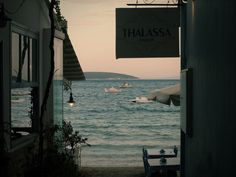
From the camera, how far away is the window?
279 inches

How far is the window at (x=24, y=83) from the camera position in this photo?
709 cm

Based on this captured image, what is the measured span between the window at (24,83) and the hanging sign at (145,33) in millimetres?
1553

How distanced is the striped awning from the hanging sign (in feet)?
11.9

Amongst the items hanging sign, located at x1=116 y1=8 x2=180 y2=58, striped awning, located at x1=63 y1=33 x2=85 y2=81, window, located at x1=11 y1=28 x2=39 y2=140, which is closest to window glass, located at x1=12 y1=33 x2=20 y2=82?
window, located at x1=11 y1=28 x2=39 y2=140

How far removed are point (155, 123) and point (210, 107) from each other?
1635 inches

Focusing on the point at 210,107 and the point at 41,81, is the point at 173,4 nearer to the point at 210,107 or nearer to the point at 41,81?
the point at 41,81

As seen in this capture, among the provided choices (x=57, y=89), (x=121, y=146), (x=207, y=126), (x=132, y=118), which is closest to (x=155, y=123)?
(x=132, y=118)

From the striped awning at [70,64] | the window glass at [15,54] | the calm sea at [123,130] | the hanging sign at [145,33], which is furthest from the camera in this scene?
the calm sea at [123,130]

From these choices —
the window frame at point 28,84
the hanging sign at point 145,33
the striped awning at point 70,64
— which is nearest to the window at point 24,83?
the window frame at point 28,84

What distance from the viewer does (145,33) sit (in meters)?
7.99

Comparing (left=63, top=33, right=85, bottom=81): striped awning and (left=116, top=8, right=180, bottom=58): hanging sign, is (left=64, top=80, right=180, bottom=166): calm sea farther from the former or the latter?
(left=116, top=8, right=180, bottom=58): hanging sign

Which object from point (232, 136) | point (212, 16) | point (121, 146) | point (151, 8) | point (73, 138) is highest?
point (151, 8)

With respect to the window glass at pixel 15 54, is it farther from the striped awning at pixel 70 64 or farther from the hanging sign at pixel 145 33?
the striped awning at pixel 70 64

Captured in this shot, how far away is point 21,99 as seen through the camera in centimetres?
759
